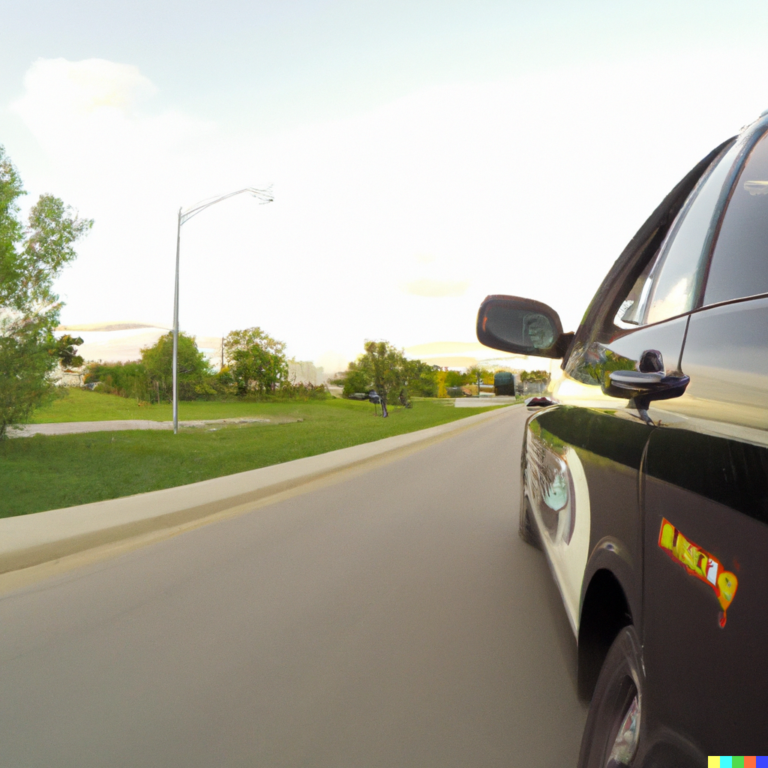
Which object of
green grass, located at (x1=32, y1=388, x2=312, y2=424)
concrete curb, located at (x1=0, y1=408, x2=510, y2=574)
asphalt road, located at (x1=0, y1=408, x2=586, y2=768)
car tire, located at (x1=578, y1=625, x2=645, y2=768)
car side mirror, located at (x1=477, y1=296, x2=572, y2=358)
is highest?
car side mirror, located at (x1=477, y1=296, x2=572, y2=358)

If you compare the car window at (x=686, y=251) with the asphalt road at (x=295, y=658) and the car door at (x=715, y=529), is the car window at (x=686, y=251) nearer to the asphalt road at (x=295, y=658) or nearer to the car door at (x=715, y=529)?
the car door at (x=715, y=529)

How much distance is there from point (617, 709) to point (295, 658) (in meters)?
2.35

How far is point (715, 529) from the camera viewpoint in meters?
1.17

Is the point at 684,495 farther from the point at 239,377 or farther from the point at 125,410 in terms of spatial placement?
the point at 239,377

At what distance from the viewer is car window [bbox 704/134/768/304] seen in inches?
58.3

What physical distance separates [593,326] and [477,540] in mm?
3762

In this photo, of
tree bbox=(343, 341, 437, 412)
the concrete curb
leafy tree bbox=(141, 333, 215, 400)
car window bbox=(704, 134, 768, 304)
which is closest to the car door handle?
car window bbox=(704, 134, 768, 304)

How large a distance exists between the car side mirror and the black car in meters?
0.89

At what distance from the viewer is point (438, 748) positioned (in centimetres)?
276

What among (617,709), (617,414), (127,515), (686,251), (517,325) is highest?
(686,251)

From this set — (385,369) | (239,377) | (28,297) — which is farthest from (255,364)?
(28,297)

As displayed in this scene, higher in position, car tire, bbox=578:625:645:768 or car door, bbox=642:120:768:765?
car door, bbox=642:120:768:765

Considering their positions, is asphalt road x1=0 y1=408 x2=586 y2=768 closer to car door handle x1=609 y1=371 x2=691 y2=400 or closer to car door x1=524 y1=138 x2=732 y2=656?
car door x1=524 y1=138 x2=732 y2=656

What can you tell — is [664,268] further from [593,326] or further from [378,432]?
[378,432]
